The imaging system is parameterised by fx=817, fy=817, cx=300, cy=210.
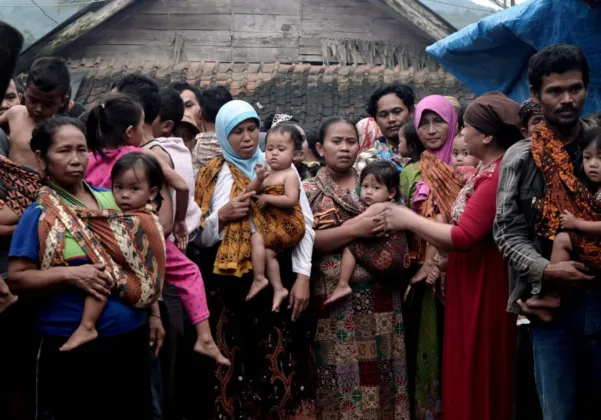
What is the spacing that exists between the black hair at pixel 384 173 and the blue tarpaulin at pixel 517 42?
1536 millimetres

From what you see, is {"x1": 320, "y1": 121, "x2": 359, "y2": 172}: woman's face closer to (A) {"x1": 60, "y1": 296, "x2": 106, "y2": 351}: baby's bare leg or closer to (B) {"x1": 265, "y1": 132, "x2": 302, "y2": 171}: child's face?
(B) {"x1": 265, "y1": 132, "x2": 302, "y2": 171}: child's face

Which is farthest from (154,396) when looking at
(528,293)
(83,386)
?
(528,293)

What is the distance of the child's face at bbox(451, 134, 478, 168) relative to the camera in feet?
18.2

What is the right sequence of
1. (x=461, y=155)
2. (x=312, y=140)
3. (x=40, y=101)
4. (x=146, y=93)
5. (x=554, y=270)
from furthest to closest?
(x=312, y=140) → (x=461, y=155) → (x=146, y=93) → (x=40, y=101) → (x=554, y=270)

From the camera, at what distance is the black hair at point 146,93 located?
195 inches

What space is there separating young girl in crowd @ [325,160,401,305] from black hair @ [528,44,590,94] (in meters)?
1.34

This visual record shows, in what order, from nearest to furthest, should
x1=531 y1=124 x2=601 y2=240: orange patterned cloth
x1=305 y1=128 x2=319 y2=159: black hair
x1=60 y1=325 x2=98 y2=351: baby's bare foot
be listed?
x1=60 y1=325 x2=98 y2=351: baby's bare foot
x1=531 y1=124 x2=601 y2=240: orange patterned cloth
x1=305 y1=128 x2=319 y2=159: black hair

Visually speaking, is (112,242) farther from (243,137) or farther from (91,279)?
(243,137)

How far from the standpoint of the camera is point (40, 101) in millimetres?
4719

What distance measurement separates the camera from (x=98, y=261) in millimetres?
3914

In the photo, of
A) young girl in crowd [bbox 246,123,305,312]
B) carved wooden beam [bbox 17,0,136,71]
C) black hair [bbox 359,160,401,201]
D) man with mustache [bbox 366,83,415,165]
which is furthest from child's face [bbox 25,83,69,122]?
carved wooden beam [bbox 17,0,136,71]

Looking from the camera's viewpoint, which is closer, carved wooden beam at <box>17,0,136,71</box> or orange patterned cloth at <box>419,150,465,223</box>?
orange patterned cloth at <box>419,150,465,223</box>

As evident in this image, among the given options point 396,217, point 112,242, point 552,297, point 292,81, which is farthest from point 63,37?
point 552,297

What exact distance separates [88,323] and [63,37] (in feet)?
34.8
